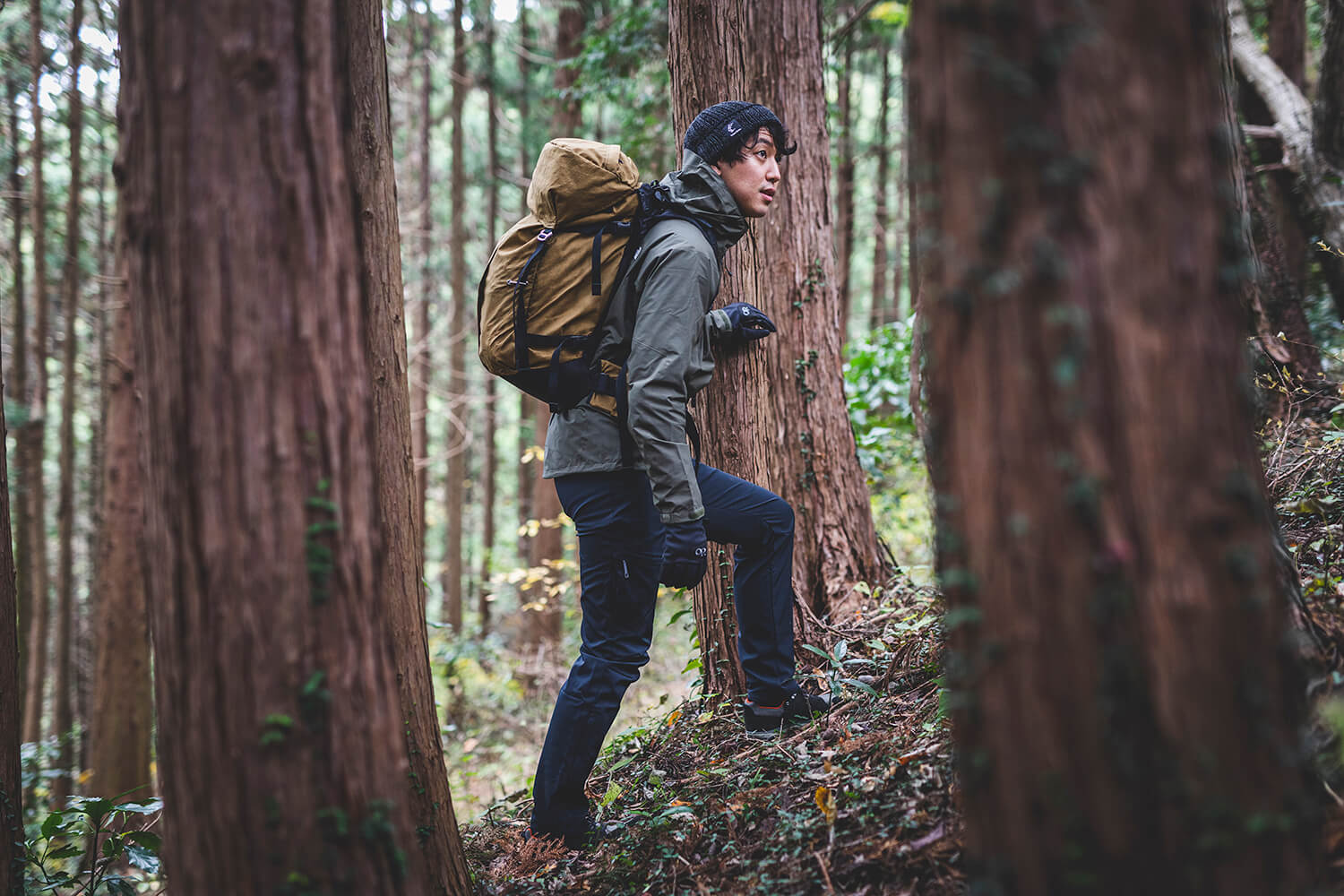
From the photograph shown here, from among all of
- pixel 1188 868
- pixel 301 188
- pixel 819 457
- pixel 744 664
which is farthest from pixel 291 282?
pixel 819 457

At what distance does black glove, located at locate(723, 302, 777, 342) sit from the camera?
394 centimetres

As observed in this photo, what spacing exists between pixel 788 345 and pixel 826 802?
8.62 feet

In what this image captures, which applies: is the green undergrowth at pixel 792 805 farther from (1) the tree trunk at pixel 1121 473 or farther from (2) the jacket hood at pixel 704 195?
(2) the jacket hood at pixel 704 195

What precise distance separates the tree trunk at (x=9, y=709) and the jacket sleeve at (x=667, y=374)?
87.8 inches

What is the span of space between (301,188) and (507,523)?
23426mm

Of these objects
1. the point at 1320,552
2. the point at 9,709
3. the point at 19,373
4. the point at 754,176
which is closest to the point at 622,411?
the point at 754,176

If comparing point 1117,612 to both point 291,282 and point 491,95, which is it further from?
point 491,95

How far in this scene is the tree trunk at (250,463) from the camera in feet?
6.11

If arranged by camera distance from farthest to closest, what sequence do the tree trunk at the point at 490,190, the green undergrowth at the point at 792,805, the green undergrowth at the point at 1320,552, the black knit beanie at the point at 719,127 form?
the tree trunk at the point at 490,190 < the black knit beanie at the point at 719,127 < the green undergrowth at the point at 792,805 < the green undergrowth at the point at 1320,552

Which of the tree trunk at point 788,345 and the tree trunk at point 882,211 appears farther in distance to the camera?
the tree trunk at point 882,211

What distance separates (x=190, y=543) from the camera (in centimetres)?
188

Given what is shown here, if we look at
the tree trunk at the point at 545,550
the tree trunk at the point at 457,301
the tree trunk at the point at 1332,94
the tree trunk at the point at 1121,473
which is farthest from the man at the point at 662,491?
the tree trunk at the point at 457,301

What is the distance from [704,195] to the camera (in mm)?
3385

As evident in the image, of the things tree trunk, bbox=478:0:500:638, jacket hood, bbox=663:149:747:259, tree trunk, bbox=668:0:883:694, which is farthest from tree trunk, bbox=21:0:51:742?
jacket hood, bbox=663:149:747:259
